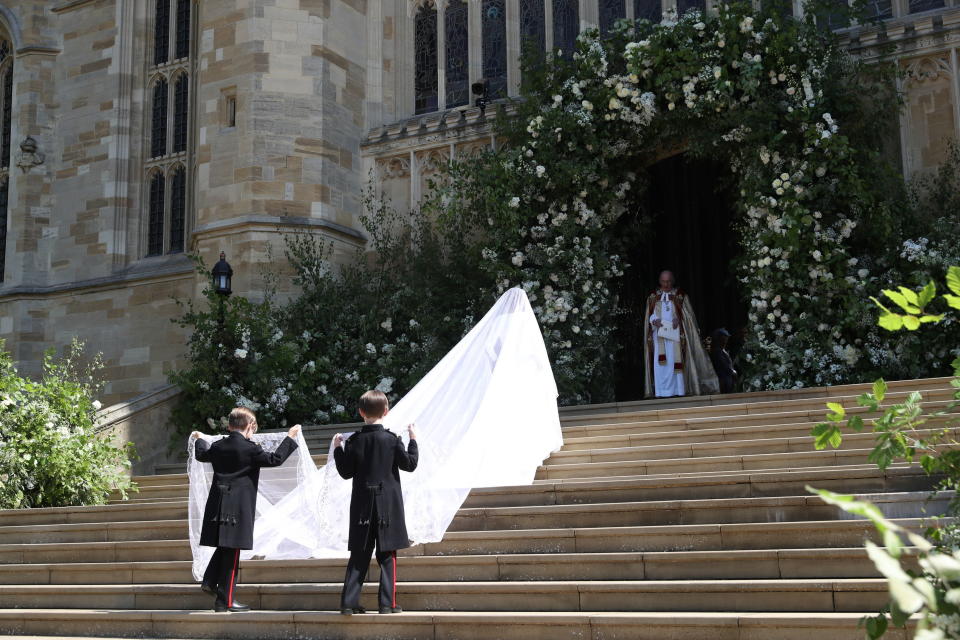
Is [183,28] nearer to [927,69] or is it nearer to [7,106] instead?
[7,106]

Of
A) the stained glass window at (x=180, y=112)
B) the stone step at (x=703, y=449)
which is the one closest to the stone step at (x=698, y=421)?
the stone step at (x=703, y=449)

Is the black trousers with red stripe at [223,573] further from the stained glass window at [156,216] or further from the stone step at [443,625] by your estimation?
the stained glass window at [156,216]

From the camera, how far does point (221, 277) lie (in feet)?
43.3

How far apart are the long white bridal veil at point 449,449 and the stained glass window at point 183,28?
1150 cm

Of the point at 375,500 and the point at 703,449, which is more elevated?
the point at 703,449

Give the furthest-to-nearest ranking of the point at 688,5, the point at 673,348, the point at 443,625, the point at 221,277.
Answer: the point at 688,5
the point at 221,277
the point at 673,348
the point at 443,625

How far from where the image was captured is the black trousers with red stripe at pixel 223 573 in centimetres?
675

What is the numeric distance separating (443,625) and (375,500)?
2.67ft

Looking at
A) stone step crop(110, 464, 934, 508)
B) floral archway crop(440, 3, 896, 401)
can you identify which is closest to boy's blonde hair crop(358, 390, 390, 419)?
stone step crop(110, 464, 934, 508)

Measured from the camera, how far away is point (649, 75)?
13.3 meters

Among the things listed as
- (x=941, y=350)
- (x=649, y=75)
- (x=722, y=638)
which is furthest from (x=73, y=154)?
(x=722, y=638)

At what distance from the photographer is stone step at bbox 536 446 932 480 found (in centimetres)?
747

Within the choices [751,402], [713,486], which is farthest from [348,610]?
[751,402]

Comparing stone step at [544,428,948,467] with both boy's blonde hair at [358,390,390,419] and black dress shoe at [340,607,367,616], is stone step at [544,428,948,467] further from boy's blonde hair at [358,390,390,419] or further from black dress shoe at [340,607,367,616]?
black dress shoe at [340,607,367,616]
